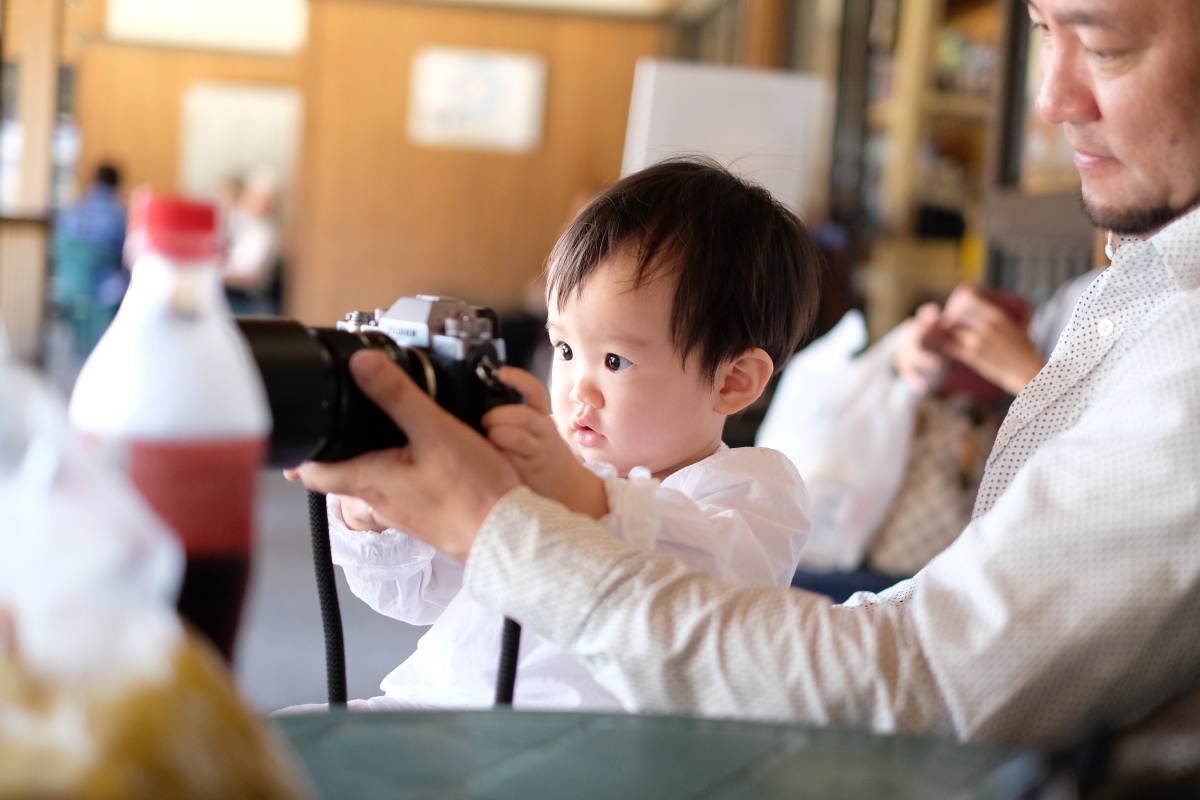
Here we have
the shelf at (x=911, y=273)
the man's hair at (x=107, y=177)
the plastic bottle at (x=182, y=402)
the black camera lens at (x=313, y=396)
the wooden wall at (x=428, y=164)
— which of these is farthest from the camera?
the man's hair at (x=107, y=177)

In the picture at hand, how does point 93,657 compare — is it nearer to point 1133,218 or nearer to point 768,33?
point 1133,218

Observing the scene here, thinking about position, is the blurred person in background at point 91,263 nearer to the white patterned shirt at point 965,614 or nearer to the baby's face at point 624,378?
the baby's face at point 624,378

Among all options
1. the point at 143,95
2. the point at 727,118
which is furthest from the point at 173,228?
the point at 143,95

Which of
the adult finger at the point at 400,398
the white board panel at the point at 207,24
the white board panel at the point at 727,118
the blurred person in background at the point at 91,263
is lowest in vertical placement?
the blurred person in background at the point at 91,263

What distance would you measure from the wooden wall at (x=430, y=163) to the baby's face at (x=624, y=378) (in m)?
5.99

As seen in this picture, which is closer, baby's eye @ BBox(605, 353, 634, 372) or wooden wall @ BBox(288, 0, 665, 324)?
baby's eye @ BBox(605, 353, 634, 372)

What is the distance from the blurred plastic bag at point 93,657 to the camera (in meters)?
0.38

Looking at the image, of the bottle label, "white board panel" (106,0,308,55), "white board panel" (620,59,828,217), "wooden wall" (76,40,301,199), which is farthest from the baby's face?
"wooden wall" (76,40,301,199)

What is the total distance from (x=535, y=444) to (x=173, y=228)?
300mm

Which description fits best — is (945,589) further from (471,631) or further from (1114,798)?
(471,631)

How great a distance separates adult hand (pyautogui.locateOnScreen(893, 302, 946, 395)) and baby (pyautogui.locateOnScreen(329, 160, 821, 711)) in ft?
3.15

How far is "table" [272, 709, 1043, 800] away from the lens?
23.2 inches

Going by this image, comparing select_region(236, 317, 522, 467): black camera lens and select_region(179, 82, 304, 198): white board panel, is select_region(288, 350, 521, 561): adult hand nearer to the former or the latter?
select_region(236, 317, 522, 467): black camera lens

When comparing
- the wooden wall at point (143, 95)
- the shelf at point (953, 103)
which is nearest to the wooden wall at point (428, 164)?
the shelf at point (953, 103)
